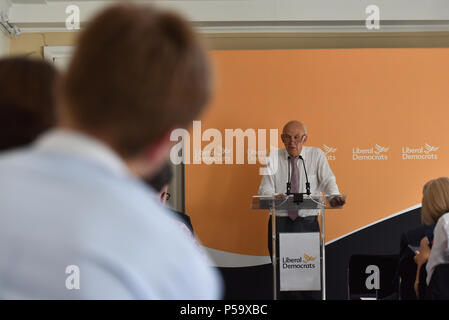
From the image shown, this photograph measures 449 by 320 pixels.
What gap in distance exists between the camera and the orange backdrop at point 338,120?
18.7 ft

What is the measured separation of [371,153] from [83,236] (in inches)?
219

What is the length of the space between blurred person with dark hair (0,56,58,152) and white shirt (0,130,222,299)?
0.46 meters

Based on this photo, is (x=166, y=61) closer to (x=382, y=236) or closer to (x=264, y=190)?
(x=264, y=190)

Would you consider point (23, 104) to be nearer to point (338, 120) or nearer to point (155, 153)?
point (155, 153)

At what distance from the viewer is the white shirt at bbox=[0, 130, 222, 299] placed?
0.54m

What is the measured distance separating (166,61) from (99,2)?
20.0 ft

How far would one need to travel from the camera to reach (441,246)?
3172 millimetres

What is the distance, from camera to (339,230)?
18.7ft

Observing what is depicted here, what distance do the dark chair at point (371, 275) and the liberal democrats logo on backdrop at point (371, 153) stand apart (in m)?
1.81

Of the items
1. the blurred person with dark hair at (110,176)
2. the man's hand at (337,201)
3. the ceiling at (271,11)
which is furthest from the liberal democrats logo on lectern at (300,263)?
the blurred person with dark hair at (110,176)

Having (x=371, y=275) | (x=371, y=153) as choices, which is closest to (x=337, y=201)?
(x=371, y=275)

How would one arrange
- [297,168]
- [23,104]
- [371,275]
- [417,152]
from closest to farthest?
[23,104], [371,275], [297,168], [417,152]

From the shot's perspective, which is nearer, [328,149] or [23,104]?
[23,104]
